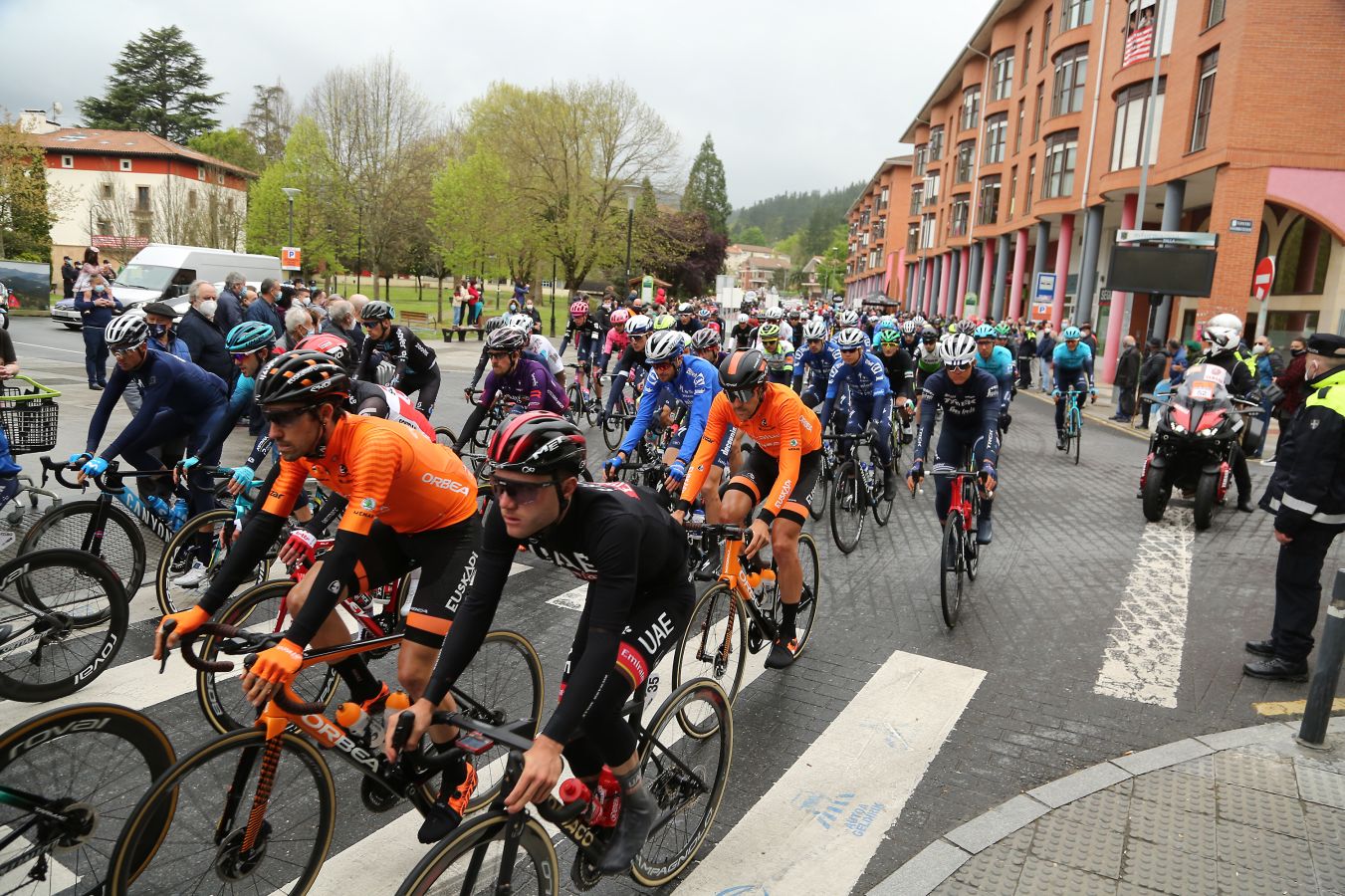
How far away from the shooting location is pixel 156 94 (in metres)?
72.0

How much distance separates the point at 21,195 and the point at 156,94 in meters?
41.5

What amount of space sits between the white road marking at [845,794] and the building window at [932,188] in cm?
6922

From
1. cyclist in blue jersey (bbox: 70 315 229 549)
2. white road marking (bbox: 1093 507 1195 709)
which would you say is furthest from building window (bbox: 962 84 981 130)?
cyclist in blue jersey (bbox: 70 315 229 549)

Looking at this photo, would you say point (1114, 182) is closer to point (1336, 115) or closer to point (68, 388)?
point (1336, 115)

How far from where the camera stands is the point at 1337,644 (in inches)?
186

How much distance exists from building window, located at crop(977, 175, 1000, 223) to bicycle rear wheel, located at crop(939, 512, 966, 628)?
155 feet

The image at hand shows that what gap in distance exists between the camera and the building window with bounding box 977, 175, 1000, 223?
50.0 m

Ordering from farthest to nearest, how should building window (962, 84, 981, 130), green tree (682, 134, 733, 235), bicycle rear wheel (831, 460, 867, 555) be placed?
green tree (682, 134, 733, 235)
building window (962, 84, 981, 130)
bicycle rear wheel (831, 460, 867, 555)

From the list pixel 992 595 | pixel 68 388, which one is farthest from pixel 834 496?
pixel 68 388

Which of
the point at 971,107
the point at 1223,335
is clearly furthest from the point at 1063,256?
the point at 1223,335

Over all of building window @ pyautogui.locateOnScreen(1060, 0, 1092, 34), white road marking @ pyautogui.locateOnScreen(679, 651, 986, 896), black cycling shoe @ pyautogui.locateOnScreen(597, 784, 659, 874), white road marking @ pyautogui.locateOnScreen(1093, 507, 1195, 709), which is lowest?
white road marking @ pyautogui.locateOnScreen(679, 651, 986, 896)

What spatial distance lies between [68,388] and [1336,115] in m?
29.9

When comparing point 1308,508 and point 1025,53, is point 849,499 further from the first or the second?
point 1025,53

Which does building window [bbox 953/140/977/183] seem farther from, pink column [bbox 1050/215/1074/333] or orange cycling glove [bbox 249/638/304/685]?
orange cycling glove [bbox 249/638/304/685]
